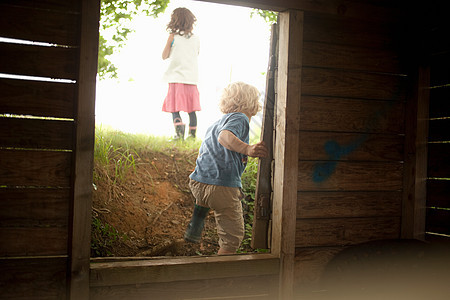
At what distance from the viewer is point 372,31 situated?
329 centimetres

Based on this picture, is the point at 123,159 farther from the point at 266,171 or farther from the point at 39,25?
the point at 39,25

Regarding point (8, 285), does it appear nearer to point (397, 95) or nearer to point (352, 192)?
point (352, 192)

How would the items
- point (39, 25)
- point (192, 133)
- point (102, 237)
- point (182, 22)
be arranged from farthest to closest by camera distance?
point (192, 133) → point (182, 22) → point (102, 237) → point (39, 25)

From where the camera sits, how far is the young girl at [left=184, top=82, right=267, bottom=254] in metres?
3.51

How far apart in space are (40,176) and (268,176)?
1.74 m

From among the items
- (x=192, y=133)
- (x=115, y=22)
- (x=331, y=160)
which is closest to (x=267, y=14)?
(x=115, y=22)

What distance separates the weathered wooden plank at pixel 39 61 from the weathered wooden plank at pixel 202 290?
1314 millimetres

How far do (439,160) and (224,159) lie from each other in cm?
168

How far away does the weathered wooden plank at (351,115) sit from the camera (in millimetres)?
3121

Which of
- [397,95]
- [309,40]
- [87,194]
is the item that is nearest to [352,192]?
[397,95]

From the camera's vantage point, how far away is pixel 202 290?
2.91m

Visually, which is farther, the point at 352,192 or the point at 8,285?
the point at 352,192

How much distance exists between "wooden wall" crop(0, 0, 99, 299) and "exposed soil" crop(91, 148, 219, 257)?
1464 millimetres

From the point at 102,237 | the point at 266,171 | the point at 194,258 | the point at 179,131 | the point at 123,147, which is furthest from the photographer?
the point at 179,131
